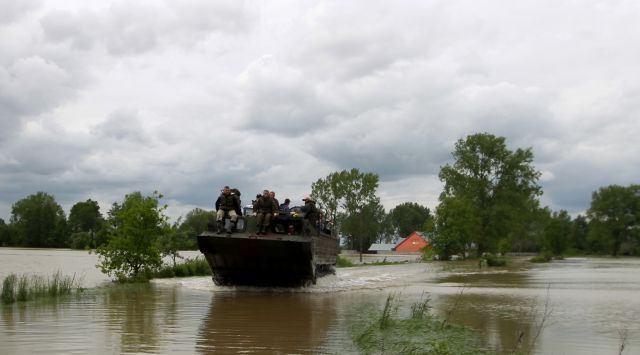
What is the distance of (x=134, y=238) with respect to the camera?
21.2 m

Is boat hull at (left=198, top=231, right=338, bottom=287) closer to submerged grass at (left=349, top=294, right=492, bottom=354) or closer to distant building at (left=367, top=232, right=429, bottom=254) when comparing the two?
submerged grass at (left=349, top=294, right=492, bottom=354)

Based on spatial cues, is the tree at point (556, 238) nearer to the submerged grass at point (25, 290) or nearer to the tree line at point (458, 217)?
the tree line at point (458, 217)

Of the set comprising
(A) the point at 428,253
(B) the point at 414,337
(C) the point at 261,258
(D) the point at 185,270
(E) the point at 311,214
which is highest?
(E) the point at 311,214

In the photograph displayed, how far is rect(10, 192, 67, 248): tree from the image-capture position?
9269 cm

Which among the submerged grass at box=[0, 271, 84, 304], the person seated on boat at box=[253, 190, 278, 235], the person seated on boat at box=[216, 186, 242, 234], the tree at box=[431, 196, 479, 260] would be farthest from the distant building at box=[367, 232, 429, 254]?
the submerged grass at box=[0, 271, 84, 304]

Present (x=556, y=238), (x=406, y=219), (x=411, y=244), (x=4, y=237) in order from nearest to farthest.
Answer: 1. (x=556, y=238)
2. (x=4, y=237)
3. (x=411, y=244)
4. (x=406, y=219)

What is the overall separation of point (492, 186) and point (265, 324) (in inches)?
2125

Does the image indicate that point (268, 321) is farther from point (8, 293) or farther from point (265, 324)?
point (8, 293)

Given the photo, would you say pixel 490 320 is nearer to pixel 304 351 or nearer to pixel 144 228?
pixel 304 351

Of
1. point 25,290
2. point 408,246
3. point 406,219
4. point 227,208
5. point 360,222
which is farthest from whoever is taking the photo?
point 406,219

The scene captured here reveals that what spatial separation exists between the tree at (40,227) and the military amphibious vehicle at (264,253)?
81.8m

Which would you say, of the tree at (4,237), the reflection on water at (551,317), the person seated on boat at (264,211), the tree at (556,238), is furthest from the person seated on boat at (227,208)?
the tree at (4,237)

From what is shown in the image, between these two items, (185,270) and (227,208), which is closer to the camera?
(227,208)

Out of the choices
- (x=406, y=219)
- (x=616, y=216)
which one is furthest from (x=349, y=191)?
(x=406, y=219)
